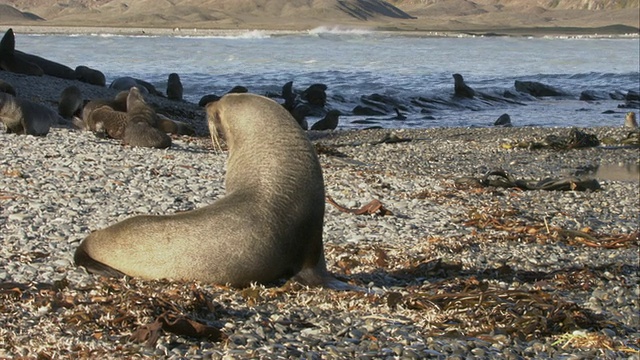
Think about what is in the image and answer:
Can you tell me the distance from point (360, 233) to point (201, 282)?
2.66 m

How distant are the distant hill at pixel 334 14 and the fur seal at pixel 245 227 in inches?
4335

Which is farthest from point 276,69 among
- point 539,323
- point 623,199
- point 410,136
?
point 539,323

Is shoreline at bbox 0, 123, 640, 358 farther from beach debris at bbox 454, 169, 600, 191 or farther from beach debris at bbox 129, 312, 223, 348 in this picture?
beach debris at bbox 454, 169, 600, 191

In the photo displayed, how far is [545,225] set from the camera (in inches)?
343

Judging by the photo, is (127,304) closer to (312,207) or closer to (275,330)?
→ (275,330)

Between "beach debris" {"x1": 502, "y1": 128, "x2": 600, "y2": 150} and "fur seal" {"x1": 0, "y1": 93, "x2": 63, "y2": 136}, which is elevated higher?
"fur seal" {"x1": 0, "y1": 93, "x2": 63, "y2": 136}

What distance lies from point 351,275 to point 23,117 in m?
7.16

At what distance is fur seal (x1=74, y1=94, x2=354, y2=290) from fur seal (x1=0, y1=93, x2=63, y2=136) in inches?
274

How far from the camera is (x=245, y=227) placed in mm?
5598

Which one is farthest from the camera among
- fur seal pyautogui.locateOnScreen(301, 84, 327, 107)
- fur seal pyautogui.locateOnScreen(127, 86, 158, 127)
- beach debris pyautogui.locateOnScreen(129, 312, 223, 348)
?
fur seal pyautogui.locateOnScreen(301, 84, 327, 107)

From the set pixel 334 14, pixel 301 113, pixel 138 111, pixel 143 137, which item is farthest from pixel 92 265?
pixel 334 14

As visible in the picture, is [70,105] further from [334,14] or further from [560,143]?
[334,14]

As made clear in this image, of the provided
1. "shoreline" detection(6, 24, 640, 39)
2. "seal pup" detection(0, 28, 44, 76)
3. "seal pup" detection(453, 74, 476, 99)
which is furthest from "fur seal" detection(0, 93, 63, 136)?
"shoreline" detection(6, 24, 640, 39)

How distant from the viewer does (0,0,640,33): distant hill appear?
124625mm
